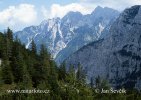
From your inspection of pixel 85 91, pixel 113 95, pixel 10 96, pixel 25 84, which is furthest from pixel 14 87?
pixel 85 91

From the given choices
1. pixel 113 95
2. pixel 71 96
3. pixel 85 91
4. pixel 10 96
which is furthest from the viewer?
pixel 113 95

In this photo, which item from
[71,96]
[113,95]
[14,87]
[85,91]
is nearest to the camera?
[85,91]

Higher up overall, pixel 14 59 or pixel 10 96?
pixel 14 59

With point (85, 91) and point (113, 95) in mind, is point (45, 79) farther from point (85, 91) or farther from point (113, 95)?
point (85, 91)

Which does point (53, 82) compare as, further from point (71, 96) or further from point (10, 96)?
point (71, 96)

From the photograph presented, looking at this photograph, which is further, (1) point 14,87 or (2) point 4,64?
(2) point 4,64

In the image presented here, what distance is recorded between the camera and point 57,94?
156500 mm

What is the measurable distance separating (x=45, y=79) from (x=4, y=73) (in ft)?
67.0

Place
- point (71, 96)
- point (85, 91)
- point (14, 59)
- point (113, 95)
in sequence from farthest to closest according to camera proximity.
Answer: point (14, 59), point (113, 95), point (71, 96), point (85, 91)

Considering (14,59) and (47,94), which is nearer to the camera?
A: (47,94)

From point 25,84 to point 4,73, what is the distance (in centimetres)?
1677

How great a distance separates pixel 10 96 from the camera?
156 m

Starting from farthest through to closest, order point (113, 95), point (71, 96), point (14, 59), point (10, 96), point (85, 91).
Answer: point (14, 59), point (113, 95), point (10, 96), point (71, 96), point (85, 91)

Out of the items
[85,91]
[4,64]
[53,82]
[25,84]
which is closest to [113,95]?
[53,82]
